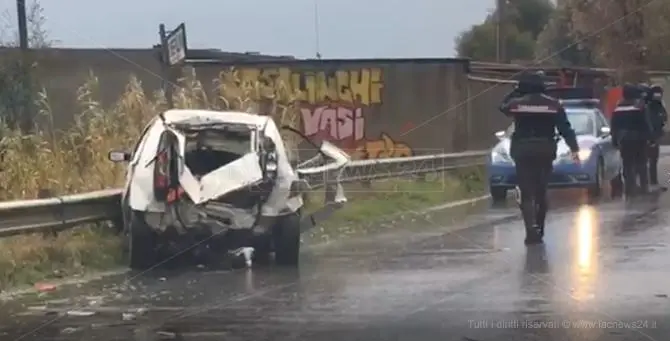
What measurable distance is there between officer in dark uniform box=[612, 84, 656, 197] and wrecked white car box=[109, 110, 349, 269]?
29.6 feet

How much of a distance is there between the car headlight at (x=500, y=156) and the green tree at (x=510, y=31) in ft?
74.1

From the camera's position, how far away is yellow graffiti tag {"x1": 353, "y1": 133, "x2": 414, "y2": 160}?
90.4 feet

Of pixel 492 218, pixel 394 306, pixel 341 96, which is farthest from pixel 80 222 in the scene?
pixel 341 96

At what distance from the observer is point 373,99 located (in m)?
28.6

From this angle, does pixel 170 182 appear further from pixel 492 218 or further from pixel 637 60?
pixel 637 60

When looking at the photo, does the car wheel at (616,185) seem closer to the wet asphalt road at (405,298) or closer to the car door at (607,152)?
the car door at (607,152)

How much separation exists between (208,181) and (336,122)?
56.0 feet

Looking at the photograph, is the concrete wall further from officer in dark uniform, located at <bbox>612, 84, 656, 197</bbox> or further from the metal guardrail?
the metal guardrail

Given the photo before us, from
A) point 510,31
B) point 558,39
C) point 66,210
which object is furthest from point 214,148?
point 510,31

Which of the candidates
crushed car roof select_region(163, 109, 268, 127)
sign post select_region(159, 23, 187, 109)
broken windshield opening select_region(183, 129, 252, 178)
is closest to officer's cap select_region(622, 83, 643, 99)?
sign post select_region(159, 23, 187, 109)

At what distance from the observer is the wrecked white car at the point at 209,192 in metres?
11.7

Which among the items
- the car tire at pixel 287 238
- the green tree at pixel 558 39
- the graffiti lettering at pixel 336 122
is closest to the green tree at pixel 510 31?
the green tree at pixel 558 39

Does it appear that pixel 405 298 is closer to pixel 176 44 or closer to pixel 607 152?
pixel 176 44

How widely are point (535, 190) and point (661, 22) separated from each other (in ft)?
84.9
